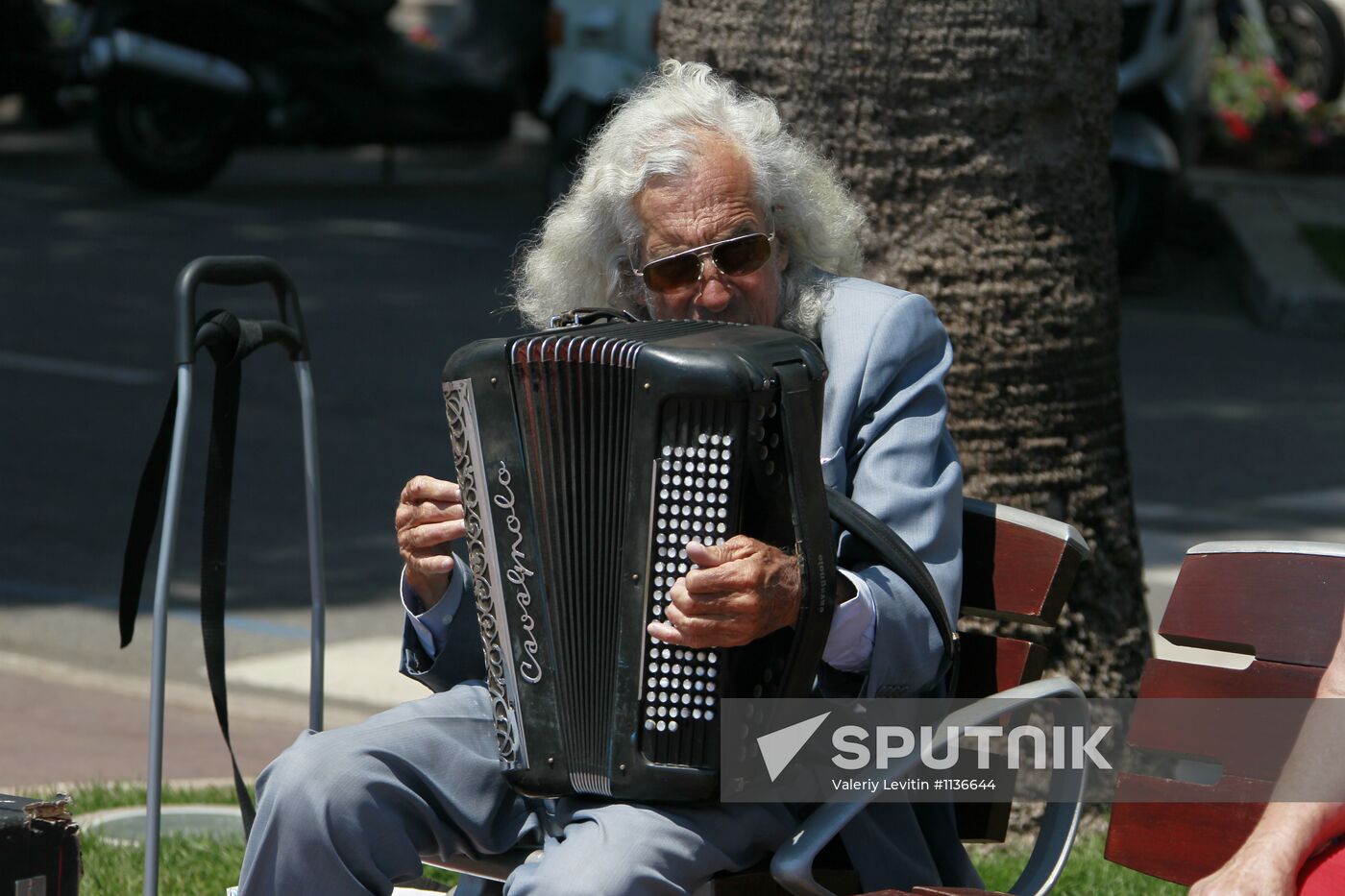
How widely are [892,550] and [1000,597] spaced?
1.11ft

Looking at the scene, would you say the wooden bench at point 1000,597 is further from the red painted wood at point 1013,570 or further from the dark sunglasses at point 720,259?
the dark sunglasses at point 720,259

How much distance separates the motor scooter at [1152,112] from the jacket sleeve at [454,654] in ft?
26.6

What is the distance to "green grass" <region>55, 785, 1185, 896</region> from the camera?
369 centimetres

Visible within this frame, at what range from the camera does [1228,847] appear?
8.87 feet

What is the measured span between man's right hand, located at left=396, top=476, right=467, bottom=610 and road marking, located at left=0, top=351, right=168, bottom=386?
5.59 metres

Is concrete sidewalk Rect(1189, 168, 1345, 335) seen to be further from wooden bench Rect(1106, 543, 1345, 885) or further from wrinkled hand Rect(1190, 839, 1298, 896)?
wrinkled hand Rect(1190, 839, 1298, 896)

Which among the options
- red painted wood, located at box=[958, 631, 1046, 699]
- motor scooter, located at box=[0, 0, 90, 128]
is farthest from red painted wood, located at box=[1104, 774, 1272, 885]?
motor scooter, located at box=[0, 0, 90, 128]

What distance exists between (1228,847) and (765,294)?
1016 mm

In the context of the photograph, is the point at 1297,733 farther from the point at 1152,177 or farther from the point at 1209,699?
the point at 1152,177

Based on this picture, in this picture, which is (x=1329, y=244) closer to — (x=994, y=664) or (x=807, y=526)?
(x=994, y=664)

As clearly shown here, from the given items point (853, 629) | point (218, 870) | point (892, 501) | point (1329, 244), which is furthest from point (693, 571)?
point (1329, 244)

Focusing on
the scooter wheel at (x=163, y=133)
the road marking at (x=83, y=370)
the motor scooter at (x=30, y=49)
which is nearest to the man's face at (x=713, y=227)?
the road marking at (x=83, y=370)

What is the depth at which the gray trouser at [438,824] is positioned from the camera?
261 centimetres

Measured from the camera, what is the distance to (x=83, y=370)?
8.47 metres
